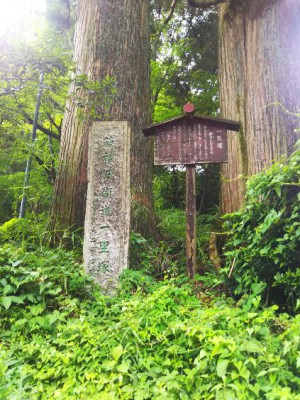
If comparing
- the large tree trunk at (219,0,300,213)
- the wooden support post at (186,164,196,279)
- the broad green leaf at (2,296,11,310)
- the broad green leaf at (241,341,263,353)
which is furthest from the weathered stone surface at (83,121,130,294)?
the broad green leaf at (241,341,263,353)

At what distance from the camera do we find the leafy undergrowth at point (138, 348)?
1.78 metres

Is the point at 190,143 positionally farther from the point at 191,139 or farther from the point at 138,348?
the point at 138,348

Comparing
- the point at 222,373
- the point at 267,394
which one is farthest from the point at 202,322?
the point at 267,394

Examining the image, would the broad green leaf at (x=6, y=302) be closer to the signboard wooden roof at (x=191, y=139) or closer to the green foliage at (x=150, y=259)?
the green foliage at (x=150, y=259)

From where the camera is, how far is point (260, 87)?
4828 mm

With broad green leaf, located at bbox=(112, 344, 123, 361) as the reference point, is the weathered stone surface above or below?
above

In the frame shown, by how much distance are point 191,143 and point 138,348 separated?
8.73ft

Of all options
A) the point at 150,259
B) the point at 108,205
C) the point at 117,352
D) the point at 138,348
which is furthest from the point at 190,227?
the point at 117,352

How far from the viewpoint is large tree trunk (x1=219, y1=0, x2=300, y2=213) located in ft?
14.9

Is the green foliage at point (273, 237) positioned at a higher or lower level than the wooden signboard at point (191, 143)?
lower

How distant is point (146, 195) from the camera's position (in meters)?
4.83

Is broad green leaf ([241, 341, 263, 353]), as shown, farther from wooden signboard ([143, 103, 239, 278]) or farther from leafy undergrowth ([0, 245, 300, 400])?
wooden signboard ([143, 103, 239, 278])

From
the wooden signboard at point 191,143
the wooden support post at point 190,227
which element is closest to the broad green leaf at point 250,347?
the wooden support post at point 190,227

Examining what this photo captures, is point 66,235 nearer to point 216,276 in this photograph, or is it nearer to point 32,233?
point 32,233
